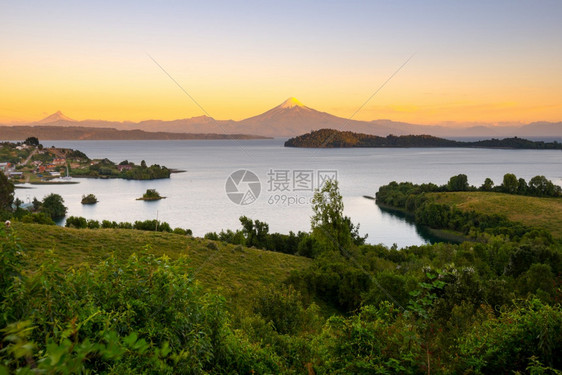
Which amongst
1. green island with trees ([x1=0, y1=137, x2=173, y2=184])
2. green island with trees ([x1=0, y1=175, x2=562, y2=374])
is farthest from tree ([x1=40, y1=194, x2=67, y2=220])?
green island with trees ([x1=0, y1=175, x2=562, y2=374])

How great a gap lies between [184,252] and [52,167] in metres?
107

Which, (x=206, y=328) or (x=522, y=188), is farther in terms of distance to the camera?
(x=522, y=188)

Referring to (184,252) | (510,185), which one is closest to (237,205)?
(184,252)

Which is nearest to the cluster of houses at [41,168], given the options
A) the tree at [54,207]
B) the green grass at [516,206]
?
the tree at [54,207]

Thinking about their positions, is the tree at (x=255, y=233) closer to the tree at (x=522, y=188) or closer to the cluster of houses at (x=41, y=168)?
the tree at (x=522, y=188)

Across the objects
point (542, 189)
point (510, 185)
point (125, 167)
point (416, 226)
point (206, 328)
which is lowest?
point (416, 226)

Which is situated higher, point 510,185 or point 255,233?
point 510,185

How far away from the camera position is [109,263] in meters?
4.36

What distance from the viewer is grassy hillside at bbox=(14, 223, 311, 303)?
1692 cm

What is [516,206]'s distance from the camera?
64.0 meters

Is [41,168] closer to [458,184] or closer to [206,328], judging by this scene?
[458,184]

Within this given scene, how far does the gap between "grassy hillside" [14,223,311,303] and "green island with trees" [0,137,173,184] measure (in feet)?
273

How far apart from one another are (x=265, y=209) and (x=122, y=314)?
56272 millimetres

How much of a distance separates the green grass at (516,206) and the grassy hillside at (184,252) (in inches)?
1852
